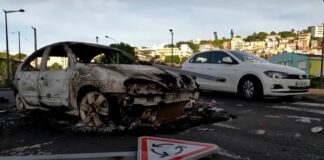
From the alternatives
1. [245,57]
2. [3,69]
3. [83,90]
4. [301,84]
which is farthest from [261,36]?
[83,90]

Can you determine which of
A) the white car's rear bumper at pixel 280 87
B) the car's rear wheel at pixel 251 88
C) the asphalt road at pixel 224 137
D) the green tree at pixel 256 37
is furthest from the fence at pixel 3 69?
the green tree at pixel 256 37

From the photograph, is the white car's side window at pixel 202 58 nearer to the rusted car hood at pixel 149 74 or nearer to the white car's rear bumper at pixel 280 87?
the white car's rear bumper at pixel 280 87

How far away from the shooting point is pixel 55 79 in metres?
8.09

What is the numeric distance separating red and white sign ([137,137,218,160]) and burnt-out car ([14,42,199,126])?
1.34 meters

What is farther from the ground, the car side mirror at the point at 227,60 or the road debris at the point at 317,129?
the car side mirror at the point at 227,60

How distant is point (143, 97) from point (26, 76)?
3144mm

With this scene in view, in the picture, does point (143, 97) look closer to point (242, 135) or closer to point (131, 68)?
point (131, 68)

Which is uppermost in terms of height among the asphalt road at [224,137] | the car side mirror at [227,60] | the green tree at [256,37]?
the green tree at [256,37]

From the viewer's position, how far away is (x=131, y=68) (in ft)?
24.4

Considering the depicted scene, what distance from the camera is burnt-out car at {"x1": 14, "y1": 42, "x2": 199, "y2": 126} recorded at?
702 centimetres

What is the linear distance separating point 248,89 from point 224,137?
6.02 meters

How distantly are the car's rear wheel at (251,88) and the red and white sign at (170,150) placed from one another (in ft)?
23.1

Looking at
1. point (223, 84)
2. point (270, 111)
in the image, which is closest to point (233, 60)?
point (223, 84)

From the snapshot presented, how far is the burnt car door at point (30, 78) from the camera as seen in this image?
874 cm
